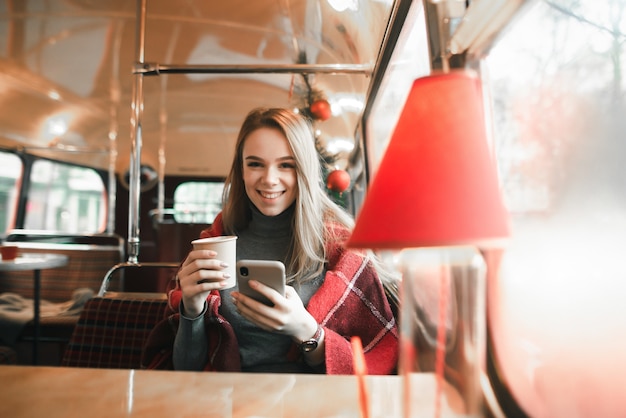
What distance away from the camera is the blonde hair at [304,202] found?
1.17 m

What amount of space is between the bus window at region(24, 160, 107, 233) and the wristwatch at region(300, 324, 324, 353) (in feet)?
14.3

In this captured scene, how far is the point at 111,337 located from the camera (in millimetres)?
1369

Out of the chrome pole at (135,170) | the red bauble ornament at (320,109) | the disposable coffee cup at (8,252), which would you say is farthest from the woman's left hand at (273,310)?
the disposable coffee cup at (8,252)

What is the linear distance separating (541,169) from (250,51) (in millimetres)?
2263

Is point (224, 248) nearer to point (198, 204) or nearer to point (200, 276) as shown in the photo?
point (200, 276)

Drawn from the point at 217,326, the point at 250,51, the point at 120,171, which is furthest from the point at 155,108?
the point at 217,326

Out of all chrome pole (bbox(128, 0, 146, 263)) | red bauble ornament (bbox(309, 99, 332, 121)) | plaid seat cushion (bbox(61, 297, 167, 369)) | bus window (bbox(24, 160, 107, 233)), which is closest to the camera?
plaid seat cushion (bbox(61, 297, 167, 369))

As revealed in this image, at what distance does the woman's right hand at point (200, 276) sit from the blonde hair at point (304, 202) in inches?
9.8

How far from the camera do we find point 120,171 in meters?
4.86

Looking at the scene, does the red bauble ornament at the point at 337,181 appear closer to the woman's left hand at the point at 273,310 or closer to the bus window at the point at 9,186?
the woman's left hand at the point at 273,310

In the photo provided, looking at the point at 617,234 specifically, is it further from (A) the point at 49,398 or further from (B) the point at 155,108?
(B) the point at 155,108

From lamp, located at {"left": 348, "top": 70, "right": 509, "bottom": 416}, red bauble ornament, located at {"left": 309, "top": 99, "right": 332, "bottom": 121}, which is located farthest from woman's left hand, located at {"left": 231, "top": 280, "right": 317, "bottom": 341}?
red bauble ornament, located at {"left": 309, "top": 99, "right": 332, "bottom": 121}

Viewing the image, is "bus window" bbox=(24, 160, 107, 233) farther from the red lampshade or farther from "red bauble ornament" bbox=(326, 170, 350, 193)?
the red lampshade

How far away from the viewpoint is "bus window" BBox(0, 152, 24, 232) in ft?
13.3
